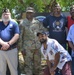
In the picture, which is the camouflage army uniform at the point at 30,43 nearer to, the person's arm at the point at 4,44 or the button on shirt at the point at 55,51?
the person's arm at the point at 4,44

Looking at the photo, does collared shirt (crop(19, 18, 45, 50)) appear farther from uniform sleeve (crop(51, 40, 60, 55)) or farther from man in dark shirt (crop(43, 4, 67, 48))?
uniform sleeve (crop(51, 40, 60, 55))

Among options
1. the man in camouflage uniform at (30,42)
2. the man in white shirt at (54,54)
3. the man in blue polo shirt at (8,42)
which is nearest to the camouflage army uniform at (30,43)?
the man in camouflage uniform at (30,42)

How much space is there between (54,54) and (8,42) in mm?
1582

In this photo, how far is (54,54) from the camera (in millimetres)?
5598

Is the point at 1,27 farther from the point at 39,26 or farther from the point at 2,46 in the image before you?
the point at 39,26

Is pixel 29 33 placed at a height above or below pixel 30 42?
above

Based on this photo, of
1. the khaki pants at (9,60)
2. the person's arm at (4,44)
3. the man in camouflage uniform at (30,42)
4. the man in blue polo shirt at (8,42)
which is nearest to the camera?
the person's arm at (4,44)

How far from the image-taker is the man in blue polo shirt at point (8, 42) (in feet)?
22.4

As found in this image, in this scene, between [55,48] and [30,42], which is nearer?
[55,48]

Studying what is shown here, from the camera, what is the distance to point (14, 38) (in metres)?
6.84

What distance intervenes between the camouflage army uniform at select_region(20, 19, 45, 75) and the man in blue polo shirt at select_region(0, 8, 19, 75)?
9.3 inches

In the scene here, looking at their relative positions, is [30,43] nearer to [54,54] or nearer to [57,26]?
[57,26]

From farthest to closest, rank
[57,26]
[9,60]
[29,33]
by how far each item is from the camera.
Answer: [29,33], [9,60], [57,26]

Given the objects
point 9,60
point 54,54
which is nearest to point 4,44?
point 9,60
